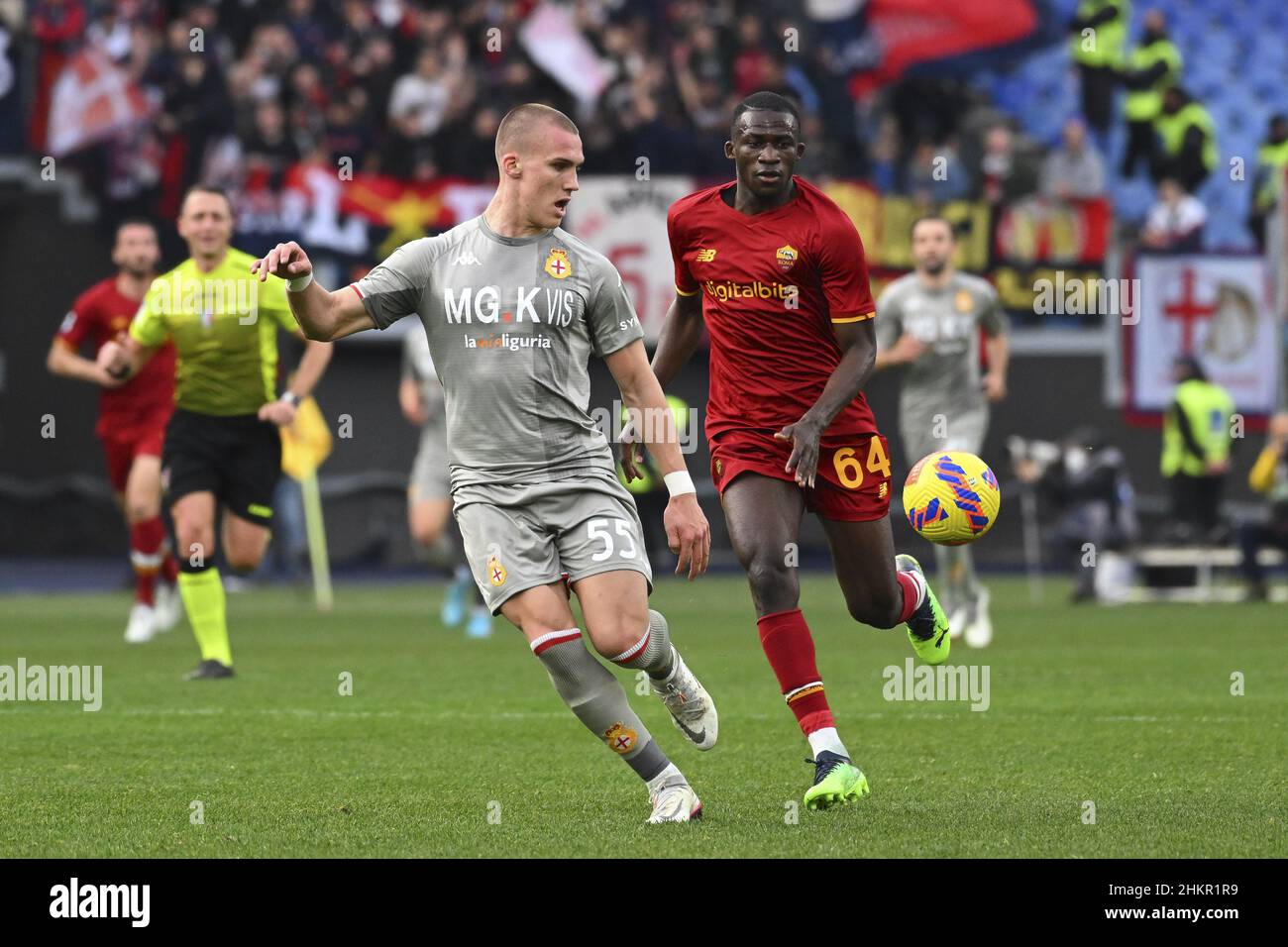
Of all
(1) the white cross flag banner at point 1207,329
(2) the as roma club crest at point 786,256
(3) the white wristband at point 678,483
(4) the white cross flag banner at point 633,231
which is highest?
(4) the white cross flag banner at point 633,231

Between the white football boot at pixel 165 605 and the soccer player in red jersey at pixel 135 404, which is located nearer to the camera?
the soccer player in red jersey at pixel 135 404

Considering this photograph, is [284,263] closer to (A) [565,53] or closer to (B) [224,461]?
(B) [224,461]

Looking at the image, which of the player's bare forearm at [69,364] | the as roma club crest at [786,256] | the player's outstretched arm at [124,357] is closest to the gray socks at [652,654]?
the as roma club crest at [786,256]

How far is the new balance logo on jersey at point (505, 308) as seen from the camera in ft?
21.2

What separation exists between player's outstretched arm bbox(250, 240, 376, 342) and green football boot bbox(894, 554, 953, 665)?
260cm

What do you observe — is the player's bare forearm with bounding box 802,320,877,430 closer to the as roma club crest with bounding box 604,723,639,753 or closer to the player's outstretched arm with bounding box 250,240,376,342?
the as roma club crest with bounding box 604,723,639,753

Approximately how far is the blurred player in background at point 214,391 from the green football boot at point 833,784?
194 inches

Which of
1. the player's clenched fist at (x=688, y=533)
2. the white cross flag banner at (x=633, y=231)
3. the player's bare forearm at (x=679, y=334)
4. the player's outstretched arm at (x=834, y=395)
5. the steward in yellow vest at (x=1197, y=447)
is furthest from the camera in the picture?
the white cross flag banner at (x=633, y=231)

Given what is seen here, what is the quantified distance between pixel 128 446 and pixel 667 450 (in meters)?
8.17

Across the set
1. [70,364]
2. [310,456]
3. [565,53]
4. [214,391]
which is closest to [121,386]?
[70,364]

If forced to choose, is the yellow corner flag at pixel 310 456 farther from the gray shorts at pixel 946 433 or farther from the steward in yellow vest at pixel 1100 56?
the steward in yellow vest at pixel 1100 56

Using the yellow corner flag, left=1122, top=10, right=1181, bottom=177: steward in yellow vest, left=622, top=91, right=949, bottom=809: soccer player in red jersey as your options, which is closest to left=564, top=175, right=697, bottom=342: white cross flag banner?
the yellow corner flag

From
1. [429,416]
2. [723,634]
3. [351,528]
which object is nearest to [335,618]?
[429,416]

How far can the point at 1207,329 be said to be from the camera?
23812 mm
